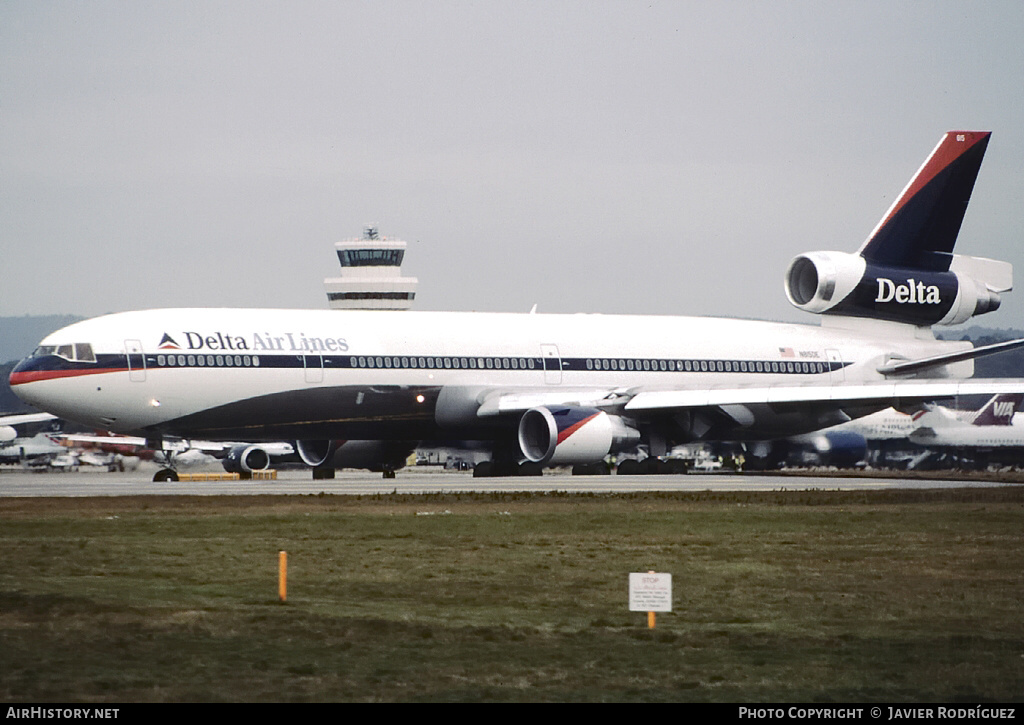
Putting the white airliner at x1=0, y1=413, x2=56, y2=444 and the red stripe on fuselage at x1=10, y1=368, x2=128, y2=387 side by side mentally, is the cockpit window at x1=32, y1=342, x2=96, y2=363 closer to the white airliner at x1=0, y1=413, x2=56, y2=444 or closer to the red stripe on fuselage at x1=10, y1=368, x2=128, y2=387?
the red stripe on fuselage at x1=10, y1=368, x2=128, y2=387

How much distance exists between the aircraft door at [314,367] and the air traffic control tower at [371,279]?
67264mm

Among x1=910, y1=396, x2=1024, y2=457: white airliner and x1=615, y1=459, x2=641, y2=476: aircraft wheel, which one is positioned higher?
x1=910, y1=396, x2=1024, y2=457: white airliner

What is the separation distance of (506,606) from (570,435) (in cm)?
2777

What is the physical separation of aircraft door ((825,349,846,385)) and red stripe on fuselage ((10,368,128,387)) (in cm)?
2720

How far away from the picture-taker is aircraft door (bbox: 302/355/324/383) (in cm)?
4444

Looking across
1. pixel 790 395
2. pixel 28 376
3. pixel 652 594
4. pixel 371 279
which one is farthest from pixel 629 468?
pixel 371 279

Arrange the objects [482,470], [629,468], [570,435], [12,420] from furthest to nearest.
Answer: [12,420]
[482,470]
[629,468]
[570,435]

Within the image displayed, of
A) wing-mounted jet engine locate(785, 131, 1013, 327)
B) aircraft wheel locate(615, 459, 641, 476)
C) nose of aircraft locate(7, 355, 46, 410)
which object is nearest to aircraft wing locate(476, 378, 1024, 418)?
aircraft wheel locate(615, 459, 641, 476)

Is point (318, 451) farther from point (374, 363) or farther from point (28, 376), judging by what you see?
point (28, 376)

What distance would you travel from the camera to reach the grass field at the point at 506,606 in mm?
12586

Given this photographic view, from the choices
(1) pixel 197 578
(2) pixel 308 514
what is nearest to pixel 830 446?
(2) pixel 308 514

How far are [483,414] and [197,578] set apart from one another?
93.6ft

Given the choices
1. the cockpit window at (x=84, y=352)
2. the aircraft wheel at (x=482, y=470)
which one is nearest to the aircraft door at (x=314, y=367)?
the cockpit window at (x=84, y=352)

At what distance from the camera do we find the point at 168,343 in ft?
139
